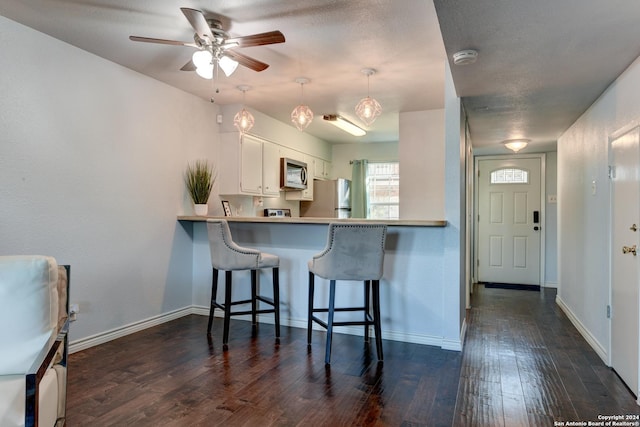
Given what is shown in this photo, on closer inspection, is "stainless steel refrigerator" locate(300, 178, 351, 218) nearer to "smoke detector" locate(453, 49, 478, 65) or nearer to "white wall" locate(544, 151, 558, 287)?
"white wall" locate(544, 151, 558, 287)

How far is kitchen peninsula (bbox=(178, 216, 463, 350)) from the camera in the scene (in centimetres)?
324

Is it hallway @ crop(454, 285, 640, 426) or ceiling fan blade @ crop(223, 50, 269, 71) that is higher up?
ceiling fan blade @ crop(223, 50, 269, 71)

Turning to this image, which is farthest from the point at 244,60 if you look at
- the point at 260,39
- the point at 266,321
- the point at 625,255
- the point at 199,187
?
the point at 625,255

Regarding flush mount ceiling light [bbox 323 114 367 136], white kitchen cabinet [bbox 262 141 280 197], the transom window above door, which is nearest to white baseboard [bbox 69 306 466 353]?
white kitchen cabinet [bbox 262 141 280 197]

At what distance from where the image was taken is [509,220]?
643 centimetres

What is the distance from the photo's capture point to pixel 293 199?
20.2 feet

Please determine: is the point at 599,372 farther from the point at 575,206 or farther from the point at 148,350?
the point at 148,350

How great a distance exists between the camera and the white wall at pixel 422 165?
475cm

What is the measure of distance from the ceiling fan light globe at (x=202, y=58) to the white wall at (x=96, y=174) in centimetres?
113

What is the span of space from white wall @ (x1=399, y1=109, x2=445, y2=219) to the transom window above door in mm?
2293

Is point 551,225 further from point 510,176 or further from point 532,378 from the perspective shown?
point 532,378

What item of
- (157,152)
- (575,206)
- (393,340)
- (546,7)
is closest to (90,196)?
(157,152)

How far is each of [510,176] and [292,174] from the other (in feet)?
11.9

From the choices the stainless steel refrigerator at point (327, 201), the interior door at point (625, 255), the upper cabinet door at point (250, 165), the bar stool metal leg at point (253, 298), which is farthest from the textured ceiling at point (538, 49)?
the stainless steel refrigerator at point (327, 201)
